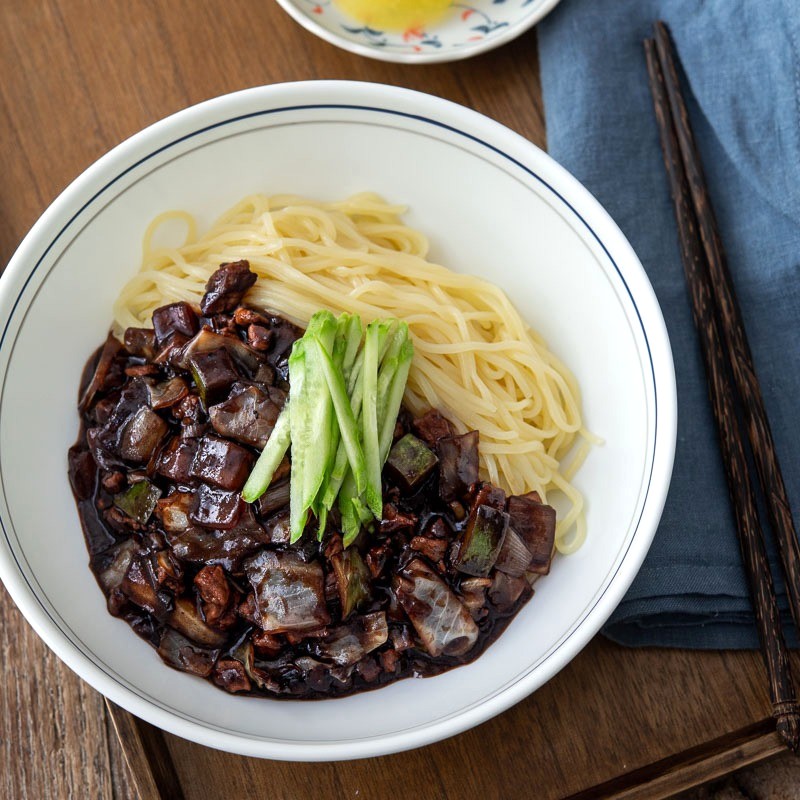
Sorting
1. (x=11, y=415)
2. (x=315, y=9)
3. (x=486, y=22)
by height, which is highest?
(x=315, y=9)

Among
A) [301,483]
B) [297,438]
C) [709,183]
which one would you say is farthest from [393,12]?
[301,483]

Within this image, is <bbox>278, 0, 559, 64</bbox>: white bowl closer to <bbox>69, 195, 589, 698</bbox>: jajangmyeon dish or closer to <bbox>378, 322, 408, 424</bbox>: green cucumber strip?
<bbox>69, 195, 589, 698</bbox>: jajangmyeon dish

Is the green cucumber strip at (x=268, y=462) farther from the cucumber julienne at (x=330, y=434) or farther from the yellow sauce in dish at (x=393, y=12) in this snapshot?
the yellow sauce in dish at (x=393, y=12)

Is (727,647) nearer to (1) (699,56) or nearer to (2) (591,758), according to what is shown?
(2) (591,758)

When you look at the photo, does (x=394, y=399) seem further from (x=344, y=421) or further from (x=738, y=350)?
(x=738, y=350)

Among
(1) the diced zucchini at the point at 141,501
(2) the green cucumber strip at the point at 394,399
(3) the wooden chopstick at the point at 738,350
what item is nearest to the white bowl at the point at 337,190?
(1) the diced zucchini at the point at 141,501

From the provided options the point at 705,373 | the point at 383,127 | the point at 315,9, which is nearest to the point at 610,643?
the point at 705,373
